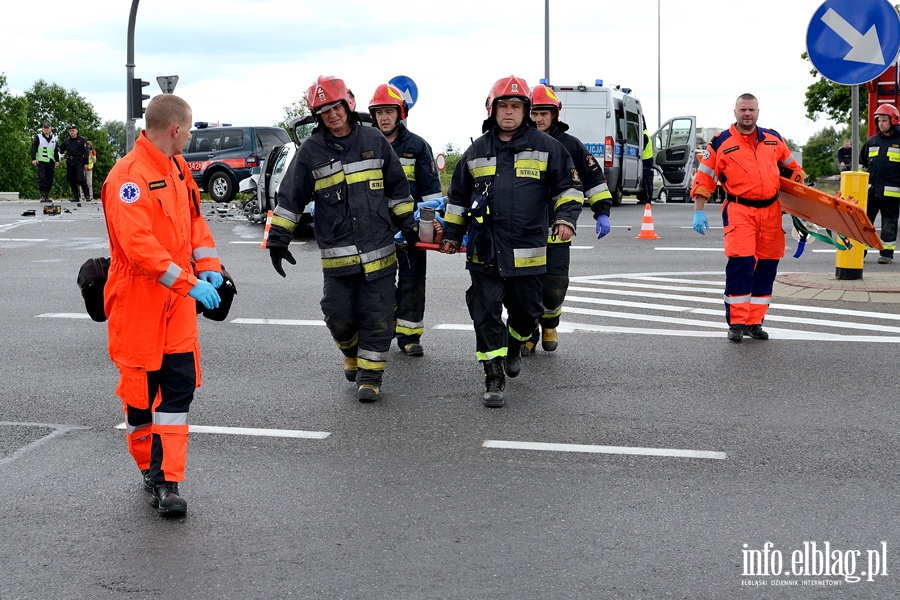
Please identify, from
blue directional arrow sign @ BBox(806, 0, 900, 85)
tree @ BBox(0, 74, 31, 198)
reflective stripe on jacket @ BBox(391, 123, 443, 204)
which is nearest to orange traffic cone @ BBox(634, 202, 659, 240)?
blue directional arrow sign @ BBox(806, 0, 900, 85)

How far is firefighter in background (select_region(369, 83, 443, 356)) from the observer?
7887mm

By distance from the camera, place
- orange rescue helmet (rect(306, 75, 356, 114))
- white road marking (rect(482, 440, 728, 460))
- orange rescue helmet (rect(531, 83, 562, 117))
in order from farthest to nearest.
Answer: orange rescue helmet (rect(531, 83, 562, 117)), orange rescue helmet (rect(306, 75, 356, 114)), white road marking (rect(482, 440, 728, 460))

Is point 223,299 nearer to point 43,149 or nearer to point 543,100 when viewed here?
point 543,100

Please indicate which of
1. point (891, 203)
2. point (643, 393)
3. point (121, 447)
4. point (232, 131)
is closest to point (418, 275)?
point (643, 393)

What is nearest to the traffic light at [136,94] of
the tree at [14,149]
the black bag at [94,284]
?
the black bag at [94,284]

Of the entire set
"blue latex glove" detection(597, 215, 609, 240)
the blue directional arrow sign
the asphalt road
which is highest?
the blue directional arrow sign

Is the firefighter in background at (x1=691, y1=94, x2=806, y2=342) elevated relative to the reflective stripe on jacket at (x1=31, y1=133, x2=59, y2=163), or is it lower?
lower

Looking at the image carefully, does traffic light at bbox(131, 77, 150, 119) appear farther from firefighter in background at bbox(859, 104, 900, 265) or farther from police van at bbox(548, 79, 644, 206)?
firefighter in background at bbox(859, 104, 900, 265)

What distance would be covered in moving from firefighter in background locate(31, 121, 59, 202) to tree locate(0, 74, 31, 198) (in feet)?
205

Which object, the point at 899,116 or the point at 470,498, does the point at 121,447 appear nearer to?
the point at 470,498

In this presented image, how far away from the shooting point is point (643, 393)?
684 centimetres

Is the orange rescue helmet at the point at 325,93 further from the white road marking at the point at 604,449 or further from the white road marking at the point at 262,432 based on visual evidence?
the white road marking at the point at 604,449

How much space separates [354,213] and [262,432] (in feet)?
4.91

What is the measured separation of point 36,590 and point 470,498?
1796 millimetres
